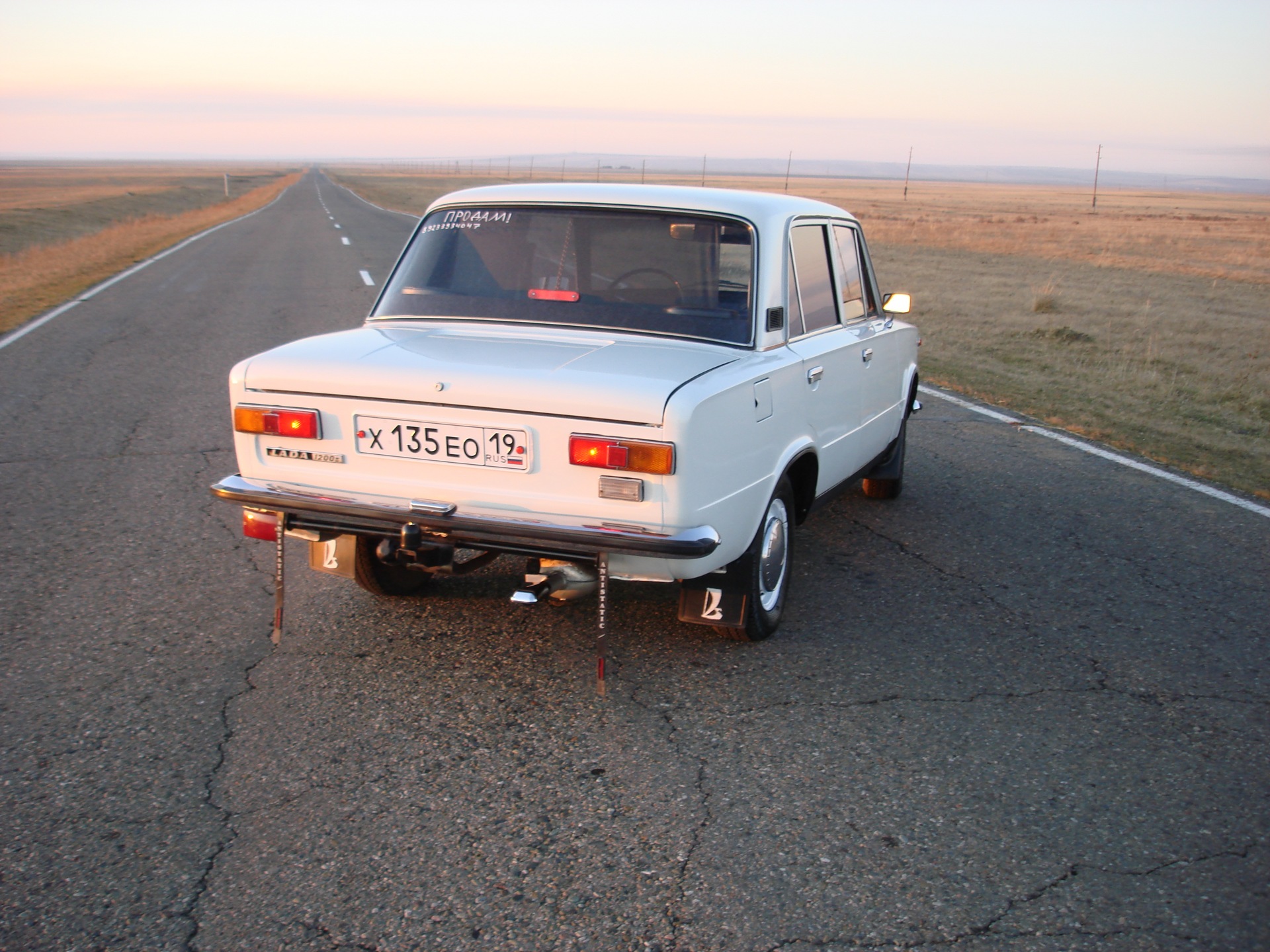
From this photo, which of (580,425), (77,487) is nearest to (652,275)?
(580,425)

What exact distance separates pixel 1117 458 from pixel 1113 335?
294 inches

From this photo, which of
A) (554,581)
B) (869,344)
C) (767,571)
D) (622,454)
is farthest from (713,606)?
(869,344)

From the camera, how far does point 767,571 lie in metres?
4.05

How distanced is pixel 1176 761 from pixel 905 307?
2728 mm

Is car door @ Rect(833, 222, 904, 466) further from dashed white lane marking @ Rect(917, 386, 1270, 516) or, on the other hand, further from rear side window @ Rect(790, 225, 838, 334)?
dashed white lane marking @ Rect(917, 386, 1270, 516)

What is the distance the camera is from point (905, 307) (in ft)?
17.6

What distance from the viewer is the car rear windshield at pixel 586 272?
13.1ft

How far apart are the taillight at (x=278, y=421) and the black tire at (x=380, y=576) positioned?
2.10ft

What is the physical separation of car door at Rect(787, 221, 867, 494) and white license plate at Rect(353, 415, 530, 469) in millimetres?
1311

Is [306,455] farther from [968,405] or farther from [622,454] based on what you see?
[968,405]

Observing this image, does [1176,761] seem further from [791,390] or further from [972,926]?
[791,390]

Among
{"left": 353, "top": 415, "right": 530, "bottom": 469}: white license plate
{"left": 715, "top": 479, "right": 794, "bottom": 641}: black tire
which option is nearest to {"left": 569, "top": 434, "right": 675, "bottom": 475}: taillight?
{"left": 353, "top": 415, "right": 530, "bottom": 469}: white license plate

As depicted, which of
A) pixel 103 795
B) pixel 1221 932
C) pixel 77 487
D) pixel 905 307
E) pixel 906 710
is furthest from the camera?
pixel 77 487

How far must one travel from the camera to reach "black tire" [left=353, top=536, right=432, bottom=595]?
4.21 m
